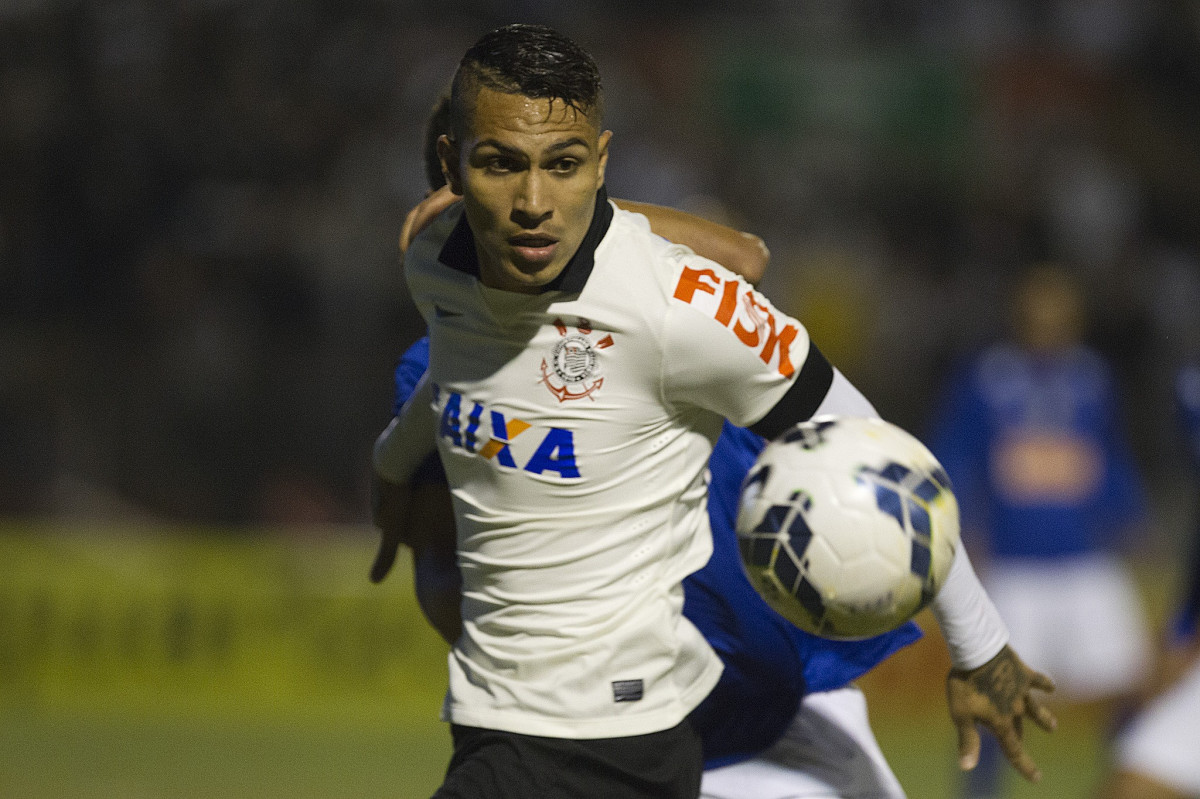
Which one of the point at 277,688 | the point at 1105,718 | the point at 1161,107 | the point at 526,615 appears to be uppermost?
the point at 526,615

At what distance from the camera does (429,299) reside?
9.31ft

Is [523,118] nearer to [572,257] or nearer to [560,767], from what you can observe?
[572,257]

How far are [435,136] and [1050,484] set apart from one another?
15.8 feet

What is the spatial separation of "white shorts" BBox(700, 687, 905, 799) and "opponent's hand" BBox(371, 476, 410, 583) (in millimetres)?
811

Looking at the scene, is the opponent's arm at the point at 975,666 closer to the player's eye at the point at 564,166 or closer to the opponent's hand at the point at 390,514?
the player's eye at the point at 564,166

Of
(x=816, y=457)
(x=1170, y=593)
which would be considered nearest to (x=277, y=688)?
(x=1170, y=593)

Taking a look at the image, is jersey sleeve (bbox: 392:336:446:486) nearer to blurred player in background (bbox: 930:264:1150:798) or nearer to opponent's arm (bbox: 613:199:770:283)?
opponent's arm (bbox: 613:199:770:283)

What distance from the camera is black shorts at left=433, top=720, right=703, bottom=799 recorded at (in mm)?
2609

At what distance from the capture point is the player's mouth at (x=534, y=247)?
101 inches

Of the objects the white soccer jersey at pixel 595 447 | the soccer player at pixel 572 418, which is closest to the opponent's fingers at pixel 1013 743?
the soccer player at pixel 572 418

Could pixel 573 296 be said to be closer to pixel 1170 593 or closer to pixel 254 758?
pixel 254 758

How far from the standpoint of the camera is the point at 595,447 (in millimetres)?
2666

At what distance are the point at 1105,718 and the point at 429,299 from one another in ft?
A: 20.4

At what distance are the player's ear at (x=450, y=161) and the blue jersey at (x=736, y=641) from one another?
0.69 meters
